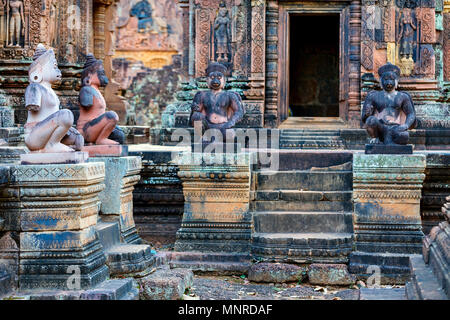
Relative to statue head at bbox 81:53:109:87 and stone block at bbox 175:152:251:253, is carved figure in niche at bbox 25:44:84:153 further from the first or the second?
stone block at bbox 175:152:251:253

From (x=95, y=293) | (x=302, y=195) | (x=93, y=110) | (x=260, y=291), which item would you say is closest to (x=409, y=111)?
(x=302, y=195)

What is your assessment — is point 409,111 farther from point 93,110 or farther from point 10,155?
point 10,155

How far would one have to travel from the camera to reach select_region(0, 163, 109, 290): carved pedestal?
15.8ft

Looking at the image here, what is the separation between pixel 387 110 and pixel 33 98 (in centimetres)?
376

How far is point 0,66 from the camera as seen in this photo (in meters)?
10.1

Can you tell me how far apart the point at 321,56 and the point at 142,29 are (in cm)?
1227

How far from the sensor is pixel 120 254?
555 cm

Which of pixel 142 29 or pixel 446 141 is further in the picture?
pixel 142 29

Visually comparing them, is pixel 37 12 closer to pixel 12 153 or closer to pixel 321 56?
pixel 12 153

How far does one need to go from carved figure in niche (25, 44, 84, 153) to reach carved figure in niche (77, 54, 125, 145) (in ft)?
3.75

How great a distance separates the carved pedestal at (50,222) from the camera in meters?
4.80

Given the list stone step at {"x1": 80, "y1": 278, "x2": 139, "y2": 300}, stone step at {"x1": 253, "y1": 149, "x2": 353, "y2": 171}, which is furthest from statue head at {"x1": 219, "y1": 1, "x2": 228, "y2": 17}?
stone step at {"x1": 80, "y1": 278, "x2": 139, "y2": 300}

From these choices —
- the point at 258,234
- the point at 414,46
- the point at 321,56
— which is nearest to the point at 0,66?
the point at 258,234

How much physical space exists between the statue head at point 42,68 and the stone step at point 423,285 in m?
3.18
